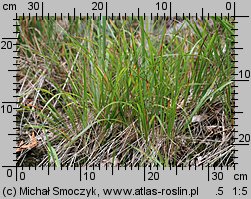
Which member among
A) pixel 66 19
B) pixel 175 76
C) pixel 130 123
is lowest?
pixel 130 123

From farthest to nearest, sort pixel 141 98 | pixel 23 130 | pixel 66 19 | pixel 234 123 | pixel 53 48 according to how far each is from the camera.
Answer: pixel 66 19 < pixel 53 48 < pixel 23 130 < pixel 234 123 < pixel 141 98

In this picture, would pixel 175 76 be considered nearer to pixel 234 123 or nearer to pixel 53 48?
pixel 234 123

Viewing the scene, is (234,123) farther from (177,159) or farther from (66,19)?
(66,19)

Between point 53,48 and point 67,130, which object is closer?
point 67,130

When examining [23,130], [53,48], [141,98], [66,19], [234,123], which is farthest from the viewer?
[66,19]

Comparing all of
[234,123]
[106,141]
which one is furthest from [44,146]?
[234,123]

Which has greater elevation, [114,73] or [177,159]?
[114,73]

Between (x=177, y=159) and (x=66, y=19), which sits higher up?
(x=66, y=19)

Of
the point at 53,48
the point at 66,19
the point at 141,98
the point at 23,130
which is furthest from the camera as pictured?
the point at 66,19

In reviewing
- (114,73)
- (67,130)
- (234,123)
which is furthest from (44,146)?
(234,123)
